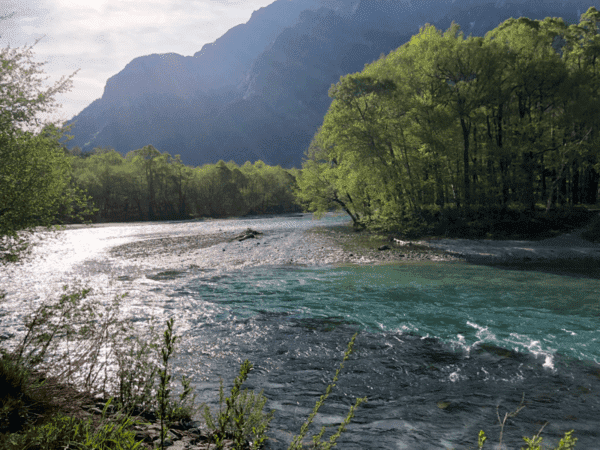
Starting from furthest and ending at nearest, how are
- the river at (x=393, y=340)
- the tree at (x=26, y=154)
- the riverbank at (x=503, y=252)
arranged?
the riverbank at (x=503, y=252), the tree at (x=26, y=154), the river at (x=393, y=340)

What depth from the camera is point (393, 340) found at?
8.41m

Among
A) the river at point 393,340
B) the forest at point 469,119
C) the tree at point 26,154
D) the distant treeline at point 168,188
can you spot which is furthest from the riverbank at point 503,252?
the distant treeline at point 168,188

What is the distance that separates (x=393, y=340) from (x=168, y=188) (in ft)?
263

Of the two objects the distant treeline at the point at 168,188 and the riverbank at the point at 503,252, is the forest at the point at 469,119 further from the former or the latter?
the distant treeline at the point at 168,188

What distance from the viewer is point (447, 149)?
2581 cm

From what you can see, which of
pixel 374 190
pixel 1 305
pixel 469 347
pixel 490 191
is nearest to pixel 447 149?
pixel 490 191

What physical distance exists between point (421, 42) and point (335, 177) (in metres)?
15.5

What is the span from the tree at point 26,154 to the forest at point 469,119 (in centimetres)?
2191

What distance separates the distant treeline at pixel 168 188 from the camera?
72.4 meters

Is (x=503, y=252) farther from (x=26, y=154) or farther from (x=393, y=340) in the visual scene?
(x=26, y=154)

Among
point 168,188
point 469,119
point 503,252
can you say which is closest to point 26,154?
point 503,252

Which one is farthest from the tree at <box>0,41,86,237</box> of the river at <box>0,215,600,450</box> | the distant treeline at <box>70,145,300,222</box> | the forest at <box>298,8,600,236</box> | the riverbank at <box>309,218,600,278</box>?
the distant treeline at <box>70,145,300,222</box>

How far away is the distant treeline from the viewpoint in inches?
2849

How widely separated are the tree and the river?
1.50 meters
